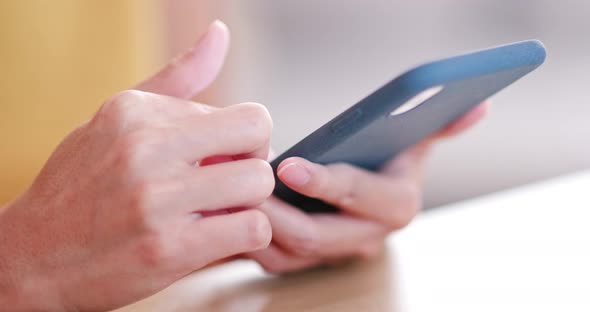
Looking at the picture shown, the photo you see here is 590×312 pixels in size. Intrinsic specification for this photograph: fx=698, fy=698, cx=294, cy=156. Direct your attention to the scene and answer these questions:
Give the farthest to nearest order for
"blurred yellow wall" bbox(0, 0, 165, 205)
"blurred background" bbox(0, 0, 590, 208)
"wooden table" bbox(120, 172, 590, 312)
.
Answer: "blurred background" bbox(0, 0, 590, 208), "blurred yellow wall" bbox(0, 0, 165, 205), "wooden table" bbox(120, 172, 590, 312)

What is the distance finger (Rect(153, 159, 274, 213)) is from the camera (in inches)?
17.5

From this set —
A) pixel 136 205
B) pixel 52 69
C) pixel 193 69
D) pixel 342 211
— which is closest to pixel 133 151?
pixel 136 205

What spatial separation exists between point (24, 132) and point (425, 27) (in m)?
2.53

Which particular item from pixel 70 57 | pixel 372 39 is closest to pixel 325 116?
pixel 372 39

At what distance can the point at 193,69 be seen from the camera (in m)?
0.58

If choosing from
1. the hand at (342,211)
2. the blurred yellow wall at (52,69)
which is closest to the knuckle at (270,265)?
the hand at (342,211)

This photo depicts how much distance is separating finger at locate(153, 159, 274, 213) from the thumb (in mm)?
132

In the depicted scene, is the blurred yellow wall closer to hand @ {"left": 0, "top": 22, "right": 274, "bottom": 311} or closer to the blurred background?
hand @ {"left": 0, "top": 22, "right": 274, "bottom": 311}

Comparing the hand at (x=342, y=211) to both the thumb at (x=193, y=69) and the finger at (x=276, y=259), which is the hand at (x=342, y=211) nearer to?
the finger at (x=276, y=259)

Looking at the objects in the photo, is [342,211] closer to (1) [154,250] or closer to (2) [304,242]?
(2) [304,242]

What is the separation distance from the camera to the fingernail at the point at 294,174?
52cm

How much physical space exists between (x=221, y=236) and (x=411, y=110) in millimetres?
181

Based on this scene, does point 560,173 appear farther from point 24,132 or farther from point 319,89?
point 24,132

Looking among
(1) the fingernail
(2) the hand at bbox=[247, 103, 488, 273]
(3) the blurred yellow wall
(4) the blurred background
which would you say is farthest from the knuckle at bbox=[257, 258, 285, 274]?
(4) the blurred background
